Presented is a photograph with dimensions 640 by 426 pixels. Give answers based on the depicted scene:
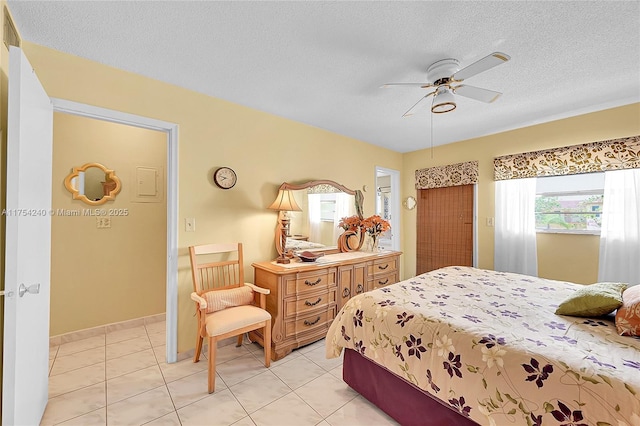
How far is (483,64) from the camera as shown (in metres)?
1.56

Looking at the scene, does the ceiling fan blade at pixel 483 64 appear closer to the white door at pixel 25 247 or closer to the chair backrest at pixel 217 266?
the chair backrest at pixel 217 266

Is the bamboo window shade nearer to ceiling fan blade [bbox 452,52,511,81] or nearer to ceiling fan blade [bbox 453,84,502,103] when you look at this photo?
ceiling fan blade [bbox 453,84,502,103]

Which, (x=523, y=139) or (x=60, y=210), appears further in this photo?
(x=523, y=139)

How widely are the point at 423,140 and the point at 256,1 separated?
323cm

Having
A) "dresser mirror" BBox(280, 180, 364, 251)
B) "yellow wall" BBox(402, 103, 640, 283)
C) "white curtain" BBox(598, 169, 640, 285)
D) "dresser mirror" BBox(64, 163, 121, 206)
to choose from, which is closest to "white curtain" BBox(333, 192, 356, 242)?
"dresser mirror" BBox(280, 180, 364, 251)

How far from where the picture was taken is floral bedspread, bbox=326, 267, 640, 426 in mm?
966

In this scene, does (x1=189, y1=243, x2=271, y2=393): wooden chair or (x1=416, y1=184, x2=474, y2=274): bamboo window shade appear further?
(x1=416, y1=184, x2=474, y2=274): bamboo window shade

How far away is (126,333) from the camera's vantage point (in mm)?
2826

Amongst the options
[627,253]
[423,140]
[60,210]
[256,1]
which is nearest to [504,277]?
[627,253]

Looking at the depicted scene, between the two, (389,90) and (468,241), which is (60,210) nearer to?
(389,90)

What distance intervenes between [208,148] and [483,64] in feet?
7.62

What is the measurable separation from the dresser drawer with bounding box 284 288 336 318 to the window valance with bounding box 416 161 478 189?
2.63 metres

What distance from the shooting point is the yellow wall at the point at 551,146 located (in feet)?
8.90

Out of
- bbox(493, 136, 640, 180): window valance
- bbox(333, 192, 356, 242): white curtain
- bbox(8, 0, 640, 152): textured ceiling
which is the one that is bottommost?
bbox(333, 192, 356, 242): white curtain
